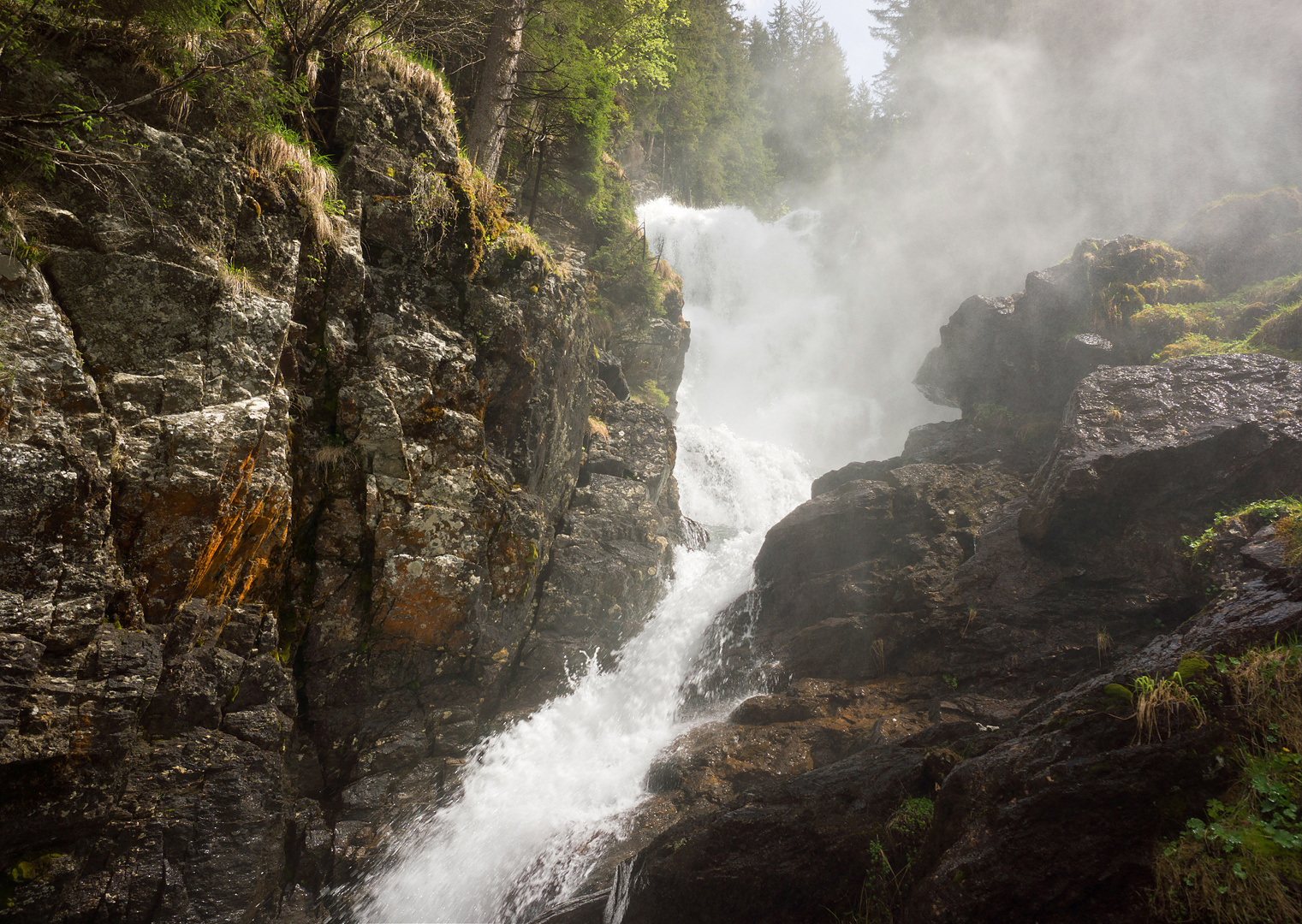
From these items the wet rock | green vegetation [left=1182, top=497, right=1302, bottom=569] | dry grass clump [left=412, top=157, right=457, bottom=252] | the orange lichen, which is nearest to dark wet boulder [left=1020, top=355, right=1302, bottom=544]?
green vegetation [left=1182, top=497, right=1302, bottom=569]

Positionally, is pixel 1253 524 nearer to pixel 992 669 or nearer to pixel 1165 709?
pixel 992 669

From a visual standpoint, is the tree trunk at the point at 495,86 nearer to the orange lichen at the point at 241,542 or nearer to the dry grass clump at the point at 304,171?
the dry grass clump at the point at 304,171

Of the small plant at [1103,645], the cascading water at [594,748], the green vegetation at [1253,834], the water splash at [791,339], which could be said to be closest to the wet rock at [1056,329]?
the cascading water at [594,748]

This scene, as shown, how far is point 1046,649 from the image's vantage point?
755cm

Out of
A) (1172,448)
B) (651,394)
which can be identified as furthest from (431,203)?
(1172,448)

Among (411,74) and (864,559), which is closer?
(411,74)

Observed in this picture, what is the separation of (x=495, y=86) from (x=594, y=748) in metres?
10.1

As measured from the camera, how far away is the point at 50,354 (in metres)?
3.75

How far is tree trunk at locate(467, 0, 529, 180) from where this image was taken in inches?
338

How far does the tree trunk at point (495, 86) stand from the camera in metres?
8.58

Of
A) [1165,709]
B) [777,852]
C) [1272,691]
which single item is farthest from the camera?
[777,852]

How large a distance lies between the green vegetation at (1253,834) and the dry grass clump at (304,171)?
8.08 m

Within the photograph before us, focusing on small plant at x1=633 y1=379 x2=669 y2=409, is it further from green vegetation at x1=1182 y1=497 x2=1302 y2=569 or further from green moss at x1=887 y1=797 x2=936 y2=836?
green moss at x1=887 y1=797 x2=936 y2=836

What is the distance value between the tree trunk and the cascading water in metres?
8.35
